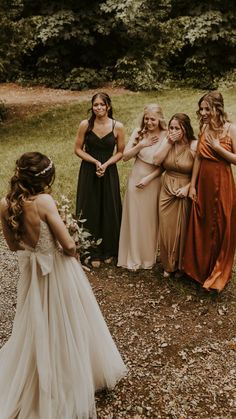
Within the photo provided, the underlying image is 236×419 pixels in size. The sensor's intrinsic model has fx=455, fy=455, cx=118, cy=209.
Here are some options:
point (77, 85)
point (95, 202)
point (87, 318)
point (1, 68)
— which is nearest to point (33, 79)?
point (77, 85)

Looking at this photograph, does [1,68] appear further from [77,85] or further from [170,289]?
[170,289]

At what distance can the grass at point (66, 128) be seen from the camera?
1048 centimetres

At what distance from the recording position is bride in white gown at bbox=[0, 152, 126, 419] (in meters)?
3.59

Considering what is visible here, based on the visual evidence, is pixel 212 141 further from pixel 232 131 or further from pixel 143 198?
pixel 143 198

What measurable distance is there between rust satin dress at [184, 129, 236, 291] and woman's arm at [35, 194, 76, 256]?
260 cm

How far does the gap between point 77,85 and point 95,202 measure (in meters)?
15.5

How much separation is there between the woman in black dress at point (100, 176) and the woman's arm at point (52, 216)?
9.16ft

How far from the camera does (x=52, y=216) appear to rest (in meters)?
3.44

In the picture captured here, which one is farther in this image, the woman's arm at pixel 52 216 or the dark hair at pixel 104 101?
the dark hair at pixel 104 101

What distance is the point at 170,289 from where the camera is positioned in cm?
621

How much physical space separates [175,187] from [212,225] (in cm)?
69

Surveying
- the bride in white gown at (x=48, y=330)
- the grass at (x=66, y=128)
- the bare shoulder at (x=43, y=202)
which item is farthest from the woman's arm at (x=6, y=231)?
the grass at (x=66, y=128)

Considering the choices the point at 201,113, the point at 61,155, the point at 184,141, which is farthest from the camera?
the point at 61,155

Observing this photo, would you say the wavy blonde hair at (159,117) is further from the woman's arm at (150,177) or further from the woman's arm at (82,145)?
the woman's arm at (82,145)
